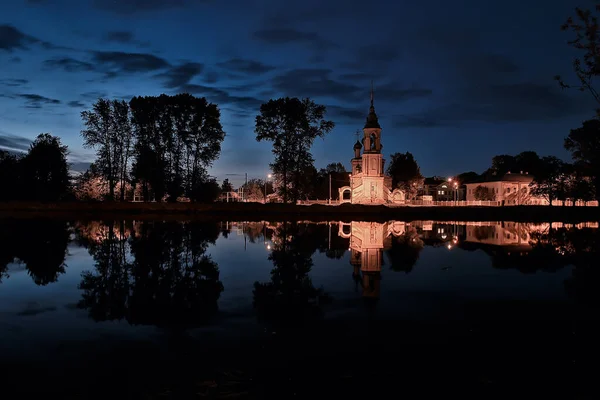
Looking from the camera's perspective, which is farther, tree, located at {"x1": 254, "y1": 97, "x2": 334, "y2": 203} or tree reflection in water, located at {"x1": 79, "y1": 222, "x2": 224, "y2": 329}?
tree, located at {"x1": 254, "y1": 97, "x2": 334, "y2": 203}

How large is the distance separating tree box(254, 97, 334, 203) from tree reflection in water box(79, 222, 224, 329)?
4475 cm

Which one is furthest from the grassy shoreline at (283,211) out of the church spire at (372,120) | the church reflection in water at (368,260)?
the church reflection in water at (368,260)

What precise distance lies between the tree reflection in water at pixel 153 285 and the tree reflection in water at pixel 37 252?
1.39 metres

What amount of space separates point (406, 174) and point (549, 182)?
34.7 meters

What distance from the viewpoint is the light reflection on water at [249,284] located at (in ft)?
34.5

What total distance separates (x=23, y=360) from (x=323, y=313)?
20.1 ft

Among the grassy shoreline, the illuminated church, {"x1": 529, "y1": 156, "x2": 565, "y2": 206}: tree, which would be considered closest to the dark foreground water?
the grassy shoreline

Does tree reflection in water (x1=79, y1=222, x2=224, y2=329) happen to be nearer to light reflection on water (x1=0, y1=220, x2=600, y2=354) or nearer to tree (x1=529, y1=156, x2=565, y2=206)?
light reflection on water (x1=0, y1=220, x2=600, y2=354)

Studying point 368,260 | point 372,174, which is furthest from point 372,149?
point 368,260

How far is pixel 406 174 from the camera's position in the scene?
115 meters

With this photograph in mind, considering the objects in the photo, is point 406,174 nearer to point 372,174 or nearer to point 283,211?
point 372,174

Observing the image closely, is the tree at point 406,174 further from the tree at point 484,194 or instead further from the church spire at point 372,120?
the church spire at point 372,120

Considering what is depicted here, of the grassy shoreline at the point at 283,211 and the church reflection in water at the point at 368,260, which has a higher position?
the grassy shoreline at the point at 283,211

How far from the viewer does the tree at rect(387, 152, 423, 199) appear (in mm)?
113438
